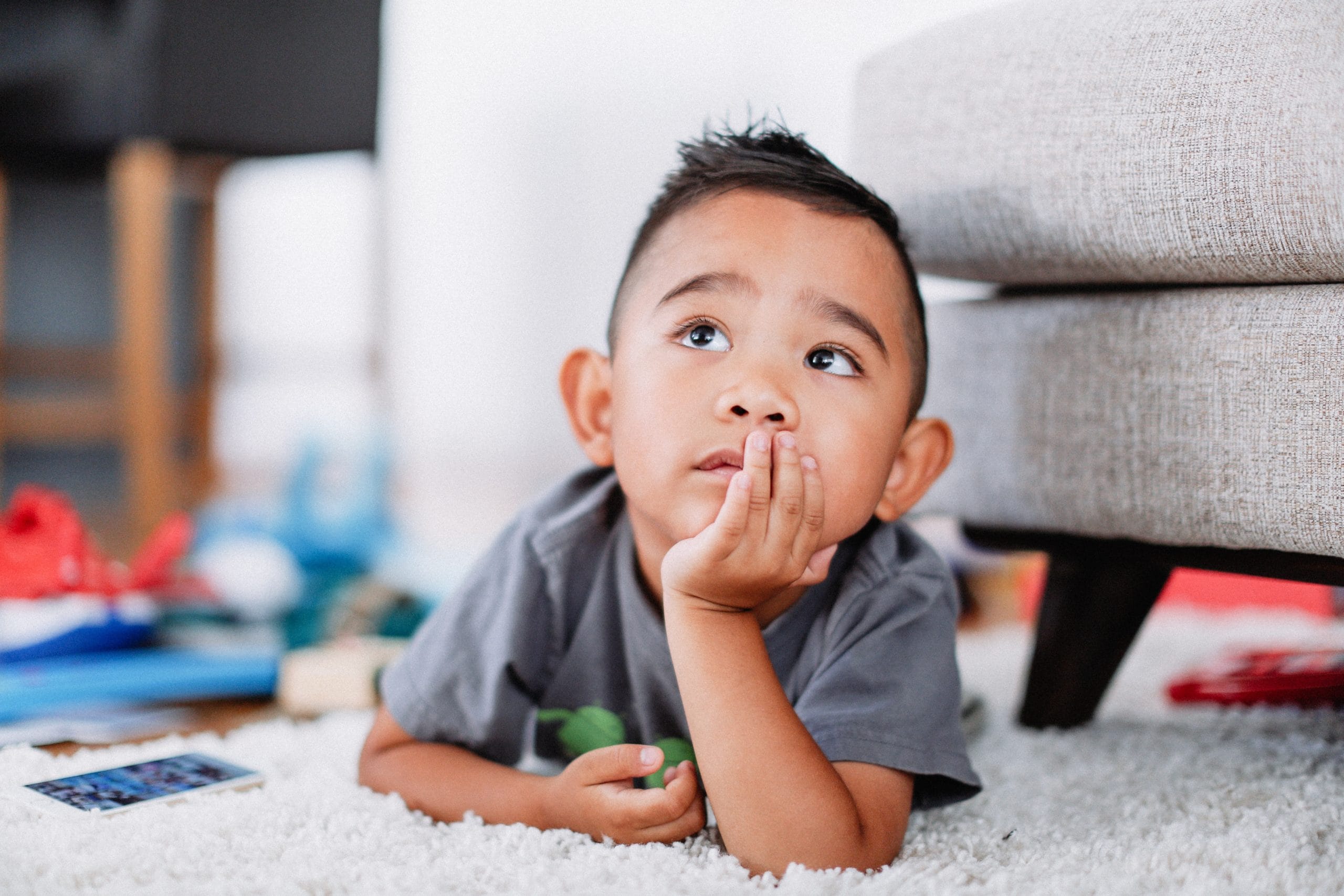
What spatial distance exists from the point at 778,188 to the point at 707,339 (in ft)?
0.35

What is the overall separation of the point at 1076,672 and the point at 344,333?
2529mm

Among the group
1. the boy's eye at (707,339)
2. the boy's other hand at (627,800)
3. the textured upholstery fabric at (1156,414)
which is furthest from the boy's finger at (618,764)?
the textured upholstery fabric at (1156,414)

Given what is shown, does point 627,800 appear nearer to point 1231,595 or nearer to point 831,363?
point 831,363

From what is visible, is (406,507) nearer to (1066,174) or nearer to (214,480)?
(214,480)

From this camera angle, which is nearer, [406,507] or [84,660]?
[84,660]

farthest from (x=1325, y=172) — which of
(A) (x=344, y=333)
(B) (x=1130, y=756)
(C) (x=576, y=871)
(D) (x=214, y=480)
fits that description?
(A) (x=344, y=333)

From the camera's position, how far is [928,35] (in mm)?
838

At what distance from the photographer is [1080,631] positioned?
2.93 ft

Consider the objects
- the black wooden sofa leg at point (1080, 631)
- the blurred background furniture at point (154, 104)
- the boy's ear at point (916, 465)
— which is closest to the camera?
the boy's ear at point (916, 465)

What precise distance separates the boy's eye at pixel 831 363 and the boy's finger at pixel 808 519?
77 millimetres

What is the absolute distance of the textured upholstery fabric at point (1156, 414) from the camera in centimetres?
65

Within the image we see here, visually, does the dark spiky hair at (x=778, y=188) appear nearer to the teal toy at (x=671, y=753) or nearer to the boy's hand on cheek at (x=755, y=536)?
the boy's hand on cheek at (x=755, y=536)

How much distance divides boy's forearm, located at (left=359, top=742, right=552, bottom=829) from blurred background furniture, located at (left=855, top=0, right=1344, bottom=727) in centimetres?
43

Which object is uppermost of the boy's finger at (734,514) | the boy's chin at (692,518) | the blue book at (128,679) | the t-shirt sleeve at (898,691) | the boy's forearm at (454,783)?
the boy's finger at (734,514)
